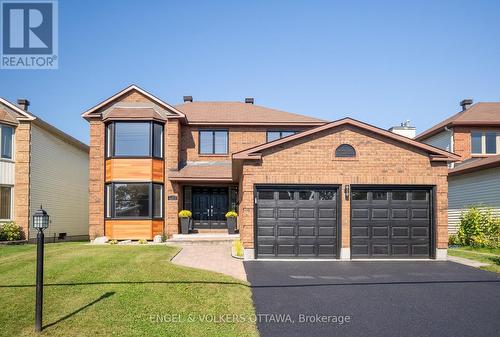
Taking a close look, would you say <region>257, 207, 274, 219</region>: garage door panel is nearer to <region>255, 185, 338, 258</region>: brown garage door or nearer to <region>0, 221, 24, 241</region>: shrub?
<region>255, 185, 338, 258</region>: brown garage door

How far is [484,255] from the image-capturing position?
48.8 feet

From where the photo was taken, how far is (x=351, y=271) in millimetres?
11727

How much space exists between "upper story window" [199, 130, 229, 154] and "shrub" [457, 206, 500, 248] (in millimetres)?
12645

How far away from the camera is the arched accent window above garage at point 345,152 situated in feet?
46.3

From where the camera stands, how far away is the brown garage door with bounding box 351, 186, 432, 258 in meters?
13.9

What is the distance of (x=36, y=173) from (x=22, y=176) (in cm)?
101

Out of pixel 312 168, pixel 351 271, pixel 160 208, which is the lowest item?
pixel 351 271

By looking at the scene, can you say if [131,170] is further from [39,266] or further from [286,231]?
[39,266]

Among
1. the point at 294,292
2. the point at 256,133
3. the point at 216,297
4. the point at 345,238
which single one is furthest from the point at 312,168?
the point at 256,133

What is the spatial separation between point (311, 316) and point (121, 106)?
16400 millimetres

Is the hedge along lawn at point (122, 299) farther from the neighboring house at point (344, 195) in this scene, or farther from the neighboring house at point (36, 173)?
the neighboring house at point (36, 173)

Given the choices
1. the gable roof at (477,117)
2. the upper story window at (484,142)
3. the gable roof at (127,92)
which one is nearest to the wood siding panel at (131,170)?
the gable roof at (127,92)

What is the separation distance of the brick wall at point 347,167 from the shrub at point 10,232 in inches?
479

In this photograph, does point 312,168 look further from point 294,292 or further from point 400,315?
point 400,315
